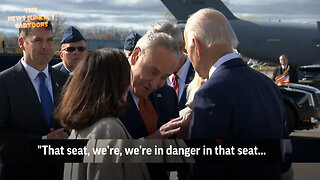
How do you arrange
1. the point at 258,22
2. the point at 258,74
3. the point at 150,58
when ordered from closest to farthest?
the point at 258,74 → the point at 150,58 → the point at 258,22

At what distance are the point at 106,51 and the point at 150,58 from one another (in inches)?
15.3

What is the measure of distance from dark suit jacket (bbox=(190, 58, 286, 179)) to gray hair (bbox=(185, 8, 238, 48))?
0.12m

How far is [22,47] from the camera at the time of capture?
321cm

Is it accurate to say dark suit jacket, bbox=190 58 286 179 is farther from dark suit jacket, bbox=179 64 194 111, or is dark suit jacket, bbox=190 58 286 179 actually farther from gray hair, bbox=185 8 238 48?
dark suit jacket, bbox=179 64 194 111

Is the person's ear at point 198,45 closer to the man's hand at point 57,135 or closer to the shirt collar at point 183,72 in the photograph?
the man's hand at point 57,135

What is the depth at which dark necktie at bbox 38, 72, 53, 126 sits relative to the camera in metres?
3.00

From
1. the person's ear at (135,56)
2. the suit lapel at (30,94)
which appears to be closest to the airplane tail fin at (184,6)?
the suit lapel at (30,94)

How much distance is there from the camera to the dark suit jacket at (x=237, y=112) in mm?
2025

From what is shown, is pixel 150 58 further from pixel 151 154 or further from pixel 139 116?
pixel 151 154

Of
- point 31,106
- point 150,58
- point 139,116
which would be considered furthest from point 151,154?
point 31,106

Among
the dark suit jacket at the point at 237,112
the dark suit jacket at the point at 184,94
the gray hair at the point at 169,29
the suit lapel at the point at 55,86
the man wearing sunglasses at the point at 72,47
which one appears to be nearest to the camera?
the dark suit jacket at the point at 237,112

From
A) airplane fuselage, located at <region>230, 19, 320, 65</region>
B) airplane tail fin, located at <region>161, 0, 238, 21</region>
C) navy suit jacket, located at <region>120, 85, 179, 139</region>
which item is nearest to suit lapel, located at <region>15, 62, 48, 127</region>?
navy suit jacket, located at <region>120, 85, 179, 139</region>

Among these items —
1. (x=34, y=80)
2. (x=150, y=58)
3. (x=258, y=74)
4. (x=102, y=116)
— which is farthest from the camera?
(x=34, y=80)

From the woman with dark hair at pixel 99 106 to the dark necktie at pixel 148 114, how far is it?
420 mm
